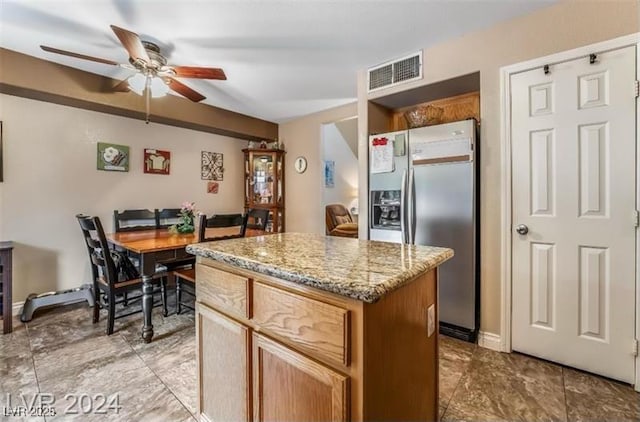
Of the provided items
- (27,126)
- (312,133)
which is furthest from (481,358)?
(27,126)

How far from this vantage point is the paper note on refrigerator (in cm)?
270

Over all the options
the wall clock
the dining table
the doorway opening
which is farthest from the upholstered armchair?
the dining table

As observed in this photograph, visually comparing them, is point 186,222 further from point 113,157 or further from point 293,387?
point 293,387

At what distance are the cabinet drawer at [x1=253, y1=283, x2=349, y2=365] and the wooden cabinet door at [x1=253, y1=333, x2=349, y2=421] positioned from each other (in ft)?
0.18

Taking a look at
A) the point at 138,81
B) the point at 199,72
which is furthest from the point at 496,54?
the point at 138,81

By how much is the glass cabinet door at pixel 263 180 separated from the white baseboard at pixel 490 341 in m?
3.41

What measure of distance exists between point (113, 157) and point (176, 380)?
279cm

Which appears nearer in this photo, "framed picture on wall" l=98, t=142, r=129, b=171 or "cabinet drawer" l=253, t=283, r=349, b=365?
"cabinet drawer" l=253, t=283, r=349, b=365

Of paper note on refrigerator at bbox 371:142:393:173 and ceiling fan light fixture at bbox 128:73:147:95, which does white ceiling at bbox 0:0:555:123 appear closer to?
ceiling fan light fixture at bbox 128:73:147:95

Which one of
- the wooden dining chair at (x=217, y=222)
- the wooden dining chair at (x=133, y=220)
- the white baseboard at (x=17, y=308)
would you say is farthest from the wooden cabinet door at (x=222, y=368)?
the white baseboard at (x=17, y=308)

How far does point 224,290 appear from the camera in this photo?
3.96 ft

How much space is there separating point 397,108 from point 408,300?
2666 mm

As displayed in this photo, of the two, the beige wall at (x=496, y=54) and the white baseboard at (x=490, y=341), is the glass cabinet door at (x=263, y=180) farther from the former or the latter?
the white baseboard at (x=490, y=341)

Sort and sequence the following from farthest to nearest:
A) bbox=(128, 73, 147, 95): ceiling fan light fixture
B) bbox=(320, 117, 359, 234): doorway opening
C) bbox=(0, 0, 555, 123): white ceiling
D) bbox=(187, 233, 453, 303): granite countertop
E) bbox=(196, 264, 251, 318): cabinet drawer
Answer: bbox=(320, 117, 359, 234): doorway opening
bbox=(128, 73, 147, 95): ceiling fan light fixture
bbox=(0, 0, 555, 123): white ceiling
bbox=(196, 264, 251, 318): cabinet drawer
bbox=(187, 233, 453, 303): granite countertop
